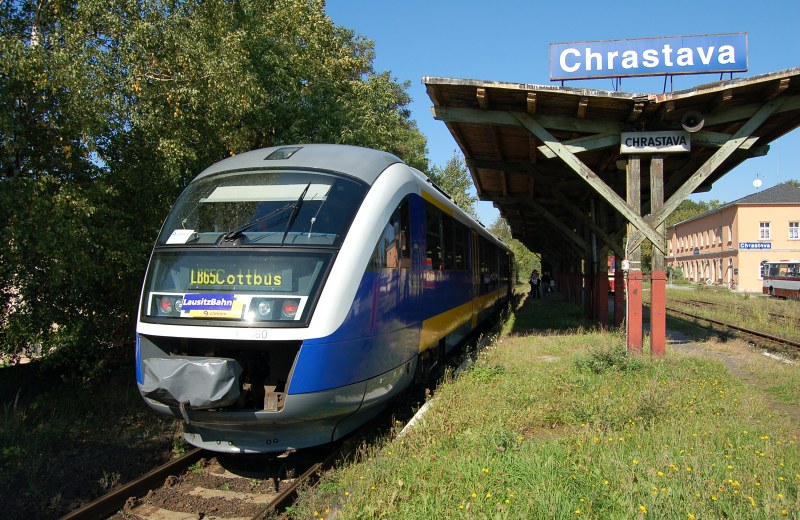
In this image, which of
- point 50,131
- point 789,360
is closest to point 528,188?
point 789,360

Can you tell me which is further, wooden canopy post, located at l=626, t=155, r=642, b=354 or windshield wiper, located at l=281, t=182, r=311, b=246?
wooden canopy post, located at l=626, t=155, r=642, b=354

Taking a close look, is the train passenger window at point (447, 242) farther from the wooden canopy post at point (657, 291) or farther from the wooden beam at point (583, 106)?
the wooden canopy post at point (657, 291)

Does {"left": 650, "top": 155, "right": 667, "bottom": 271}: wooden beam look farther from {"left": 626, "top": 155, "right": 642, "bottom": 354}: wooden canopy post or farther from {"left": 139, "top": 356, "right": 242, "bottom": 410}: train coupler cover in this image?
{"left": 139, "top": 356, "right": 242, "bottom": 410}: train coupler cover

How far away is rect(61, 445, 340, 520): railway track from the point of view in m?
4.76

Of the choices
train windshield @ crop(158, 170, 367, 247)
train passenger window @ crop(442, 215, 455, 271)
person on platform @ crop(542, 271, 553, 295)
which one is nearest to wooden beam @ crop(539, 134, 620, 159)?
train passenger window @ crop(442, 215, 455, 271)

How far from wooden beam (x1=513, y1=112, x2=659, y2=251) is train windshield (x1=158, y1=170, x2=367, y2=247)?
5556 mm

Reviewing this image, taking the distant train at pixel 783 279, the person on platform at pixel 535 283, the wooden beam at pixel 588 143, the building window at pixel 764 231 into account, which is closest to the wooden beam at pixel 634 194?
the wooden beam at pixel 588 143

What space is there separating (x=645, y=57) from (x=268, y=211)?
8546 mm

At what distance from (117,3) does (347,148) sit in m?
4.67

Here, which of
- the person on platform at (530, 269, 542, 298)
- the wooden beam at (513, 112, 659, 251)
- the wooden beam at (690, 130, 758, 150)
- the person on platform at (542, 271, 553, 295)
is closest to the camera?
the wooden beam at (513, 112, 659, 251)

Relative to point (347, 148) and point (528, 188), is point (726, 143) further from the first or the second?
point (528, 188)

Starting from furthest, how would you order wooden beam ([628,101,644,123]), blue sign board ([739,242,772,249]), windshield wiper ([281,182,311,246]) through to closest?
blue sign board ([739,242,772,249]) < wooden beam ([628,101,644,123]) < windshield wiper ([281,182,311,246])

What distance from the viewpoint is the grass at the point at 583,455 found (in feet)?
13.1

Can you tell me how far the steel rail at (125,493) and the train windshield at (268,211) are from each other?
2044 millimetres
